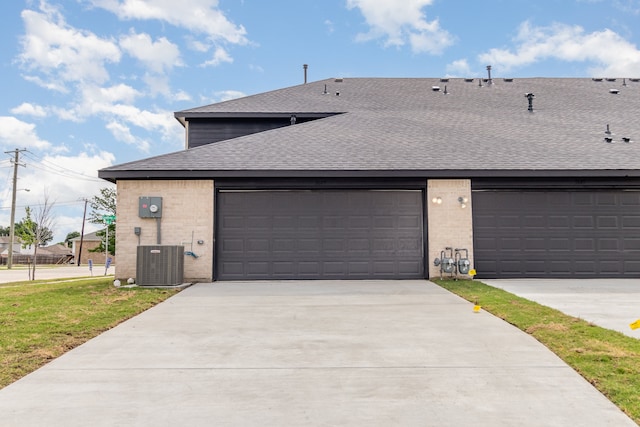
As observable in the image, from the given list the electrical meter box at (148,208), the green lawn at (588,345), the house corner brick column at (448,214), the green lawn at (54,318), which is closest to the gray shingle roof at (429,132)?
the house corner brick column at (448,214)

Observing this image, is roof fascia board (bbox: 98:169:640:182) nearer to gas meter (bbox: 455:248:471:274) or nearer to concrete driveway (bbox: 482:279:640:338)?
gas meter (bbox: 455:248:471:274)

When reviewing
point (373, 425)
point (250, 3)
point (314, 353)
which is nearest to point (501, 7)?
point (250, 3)

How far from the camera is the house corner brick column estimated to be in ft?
43.1

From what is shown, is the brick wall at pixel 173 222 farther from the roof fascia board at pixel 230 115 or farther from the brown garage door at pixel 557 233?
the brown garage door at pixel 557 233

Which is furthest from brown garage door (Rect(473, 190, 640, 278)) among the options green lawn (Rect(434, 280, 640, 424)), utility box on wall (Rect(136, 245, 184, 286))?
utility box on wall (Rect(136, 245, 184, 286))

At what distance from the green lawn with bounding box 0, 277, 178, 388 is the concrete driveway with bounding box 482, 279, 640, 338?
747cm

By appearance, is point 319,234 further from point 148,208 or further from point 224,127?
point 224,127

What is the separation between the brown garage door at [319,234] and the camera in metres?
13.2

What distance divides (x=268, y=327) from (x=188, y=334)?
1.17 metres

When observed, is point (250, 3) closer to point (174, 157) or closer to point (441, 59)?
point (174, 157)

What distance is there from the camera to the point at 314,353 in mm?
5430

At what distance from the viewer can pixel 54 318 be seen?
24.9 feet

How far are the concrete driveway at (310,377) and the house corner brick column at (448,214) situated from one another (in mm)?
5654

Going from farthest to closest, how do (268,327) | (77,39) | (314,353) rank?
(77,39), (268,327), (314,353)
